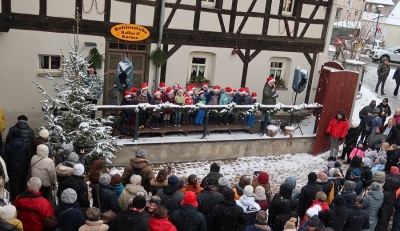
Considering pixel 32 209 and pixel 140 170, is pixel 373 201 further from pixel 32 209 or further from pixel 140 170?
pixel 32 209

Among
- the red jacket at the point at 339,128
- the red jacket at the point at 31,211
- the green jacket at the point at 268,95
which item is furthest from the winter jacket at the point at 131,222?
the red jacket at the point at 339,128

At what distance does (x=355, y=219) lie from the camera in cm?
793

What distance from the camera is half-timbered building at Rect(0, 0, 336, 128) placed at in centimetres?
1235

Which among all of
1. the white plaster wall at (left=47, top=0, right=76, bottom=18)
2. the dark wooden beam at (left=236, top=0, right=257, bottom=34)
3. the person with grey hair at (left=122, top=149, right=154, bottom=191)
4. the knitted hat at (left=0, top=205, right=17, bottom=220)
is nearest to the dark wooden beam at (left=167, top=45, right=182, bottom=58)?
the dark wooden beam at (left=236, top=0, right=257, bottom=34)

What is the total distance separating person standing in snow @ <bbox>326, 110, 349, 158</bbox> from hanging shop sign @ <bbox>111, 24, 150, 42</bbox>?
6.24 metres

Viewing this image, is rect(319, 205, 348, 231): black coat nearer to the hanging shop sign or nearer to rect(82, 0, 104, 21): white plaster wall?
the hanging shop sign

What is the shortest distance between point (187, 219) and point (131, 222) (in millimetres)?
934

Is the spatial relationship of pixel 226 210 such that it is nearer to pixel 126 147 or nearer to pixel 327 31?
pixel 126 147

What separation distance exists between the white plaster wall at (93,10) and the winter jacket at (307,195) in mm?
7841

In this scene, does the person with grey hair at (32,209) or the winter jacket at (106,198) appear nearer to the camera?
the person with grey hair at (32,209)

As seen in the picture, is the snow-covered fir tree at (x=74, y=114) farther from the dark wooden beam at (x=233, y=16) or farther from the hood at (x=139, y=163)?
the dark wooden beam at (x=233, y=16)

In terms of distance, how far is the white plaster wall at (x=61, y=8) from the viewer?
40.6ft

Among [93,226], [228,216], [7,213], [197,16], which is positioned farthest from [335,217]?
[197,16]

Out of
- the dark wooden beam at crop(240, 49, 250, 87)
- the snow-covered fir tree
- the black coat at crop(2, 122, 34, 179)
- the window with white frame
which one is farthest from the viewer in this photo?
the dark wooden beam at crop(240, 49, 250, 87)
